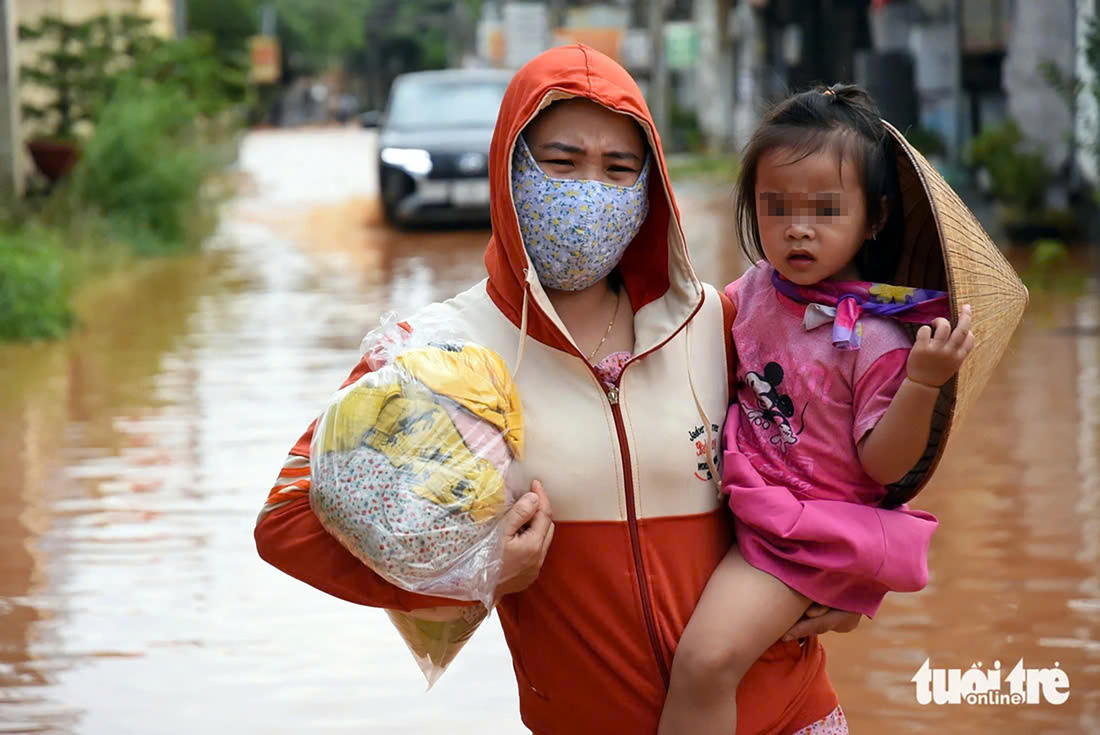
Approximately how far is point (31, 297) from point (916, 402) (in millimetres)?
9962

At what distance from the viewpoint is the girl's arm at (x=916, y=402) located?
250 centimetres

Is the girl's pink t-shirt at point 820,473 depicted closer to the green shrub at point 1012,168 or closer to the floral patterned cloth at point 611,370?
the floral patterned cloth at point 611,370

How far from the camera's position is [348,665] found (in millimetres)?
5145

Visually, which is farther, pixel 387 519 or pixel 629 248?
pixel 629 248

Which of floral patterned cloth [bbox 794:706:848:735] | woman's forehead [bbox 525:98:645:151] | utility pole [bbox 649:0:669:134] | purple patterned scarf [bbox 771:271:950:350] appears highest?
woman's forehead [bbox 525:98:645:151]

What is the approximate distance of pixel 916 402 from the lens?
99.7 inches

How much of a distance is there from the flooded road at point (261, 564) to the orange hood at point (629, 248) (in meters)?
2.11

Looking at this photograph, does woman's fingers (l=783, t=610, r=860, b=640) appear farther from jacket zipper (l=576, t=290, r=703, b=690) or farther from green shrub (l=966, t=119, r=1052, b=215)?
green shrub (l=966, t=119, r=1052, b=215)

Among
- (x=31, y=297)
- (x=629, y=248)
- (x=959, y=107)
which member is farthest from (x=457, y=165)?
(x=629, y=248)

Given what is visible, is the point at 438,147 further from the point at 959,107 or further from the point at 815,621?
the point at 815,621

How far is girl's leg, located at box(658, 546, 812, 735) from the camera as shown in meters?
2.62

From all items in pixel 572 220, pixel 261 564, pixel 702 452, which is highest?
pixel 572 220

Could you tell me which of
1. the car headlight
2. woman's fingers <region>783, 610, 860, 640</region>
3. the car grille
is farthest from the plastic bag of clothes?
the car headlight

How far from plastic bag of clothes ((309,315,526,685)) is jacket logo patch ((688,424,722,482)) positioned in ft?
1.00
